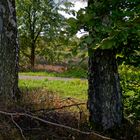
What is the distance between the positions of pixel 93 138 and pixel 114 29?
2284mm

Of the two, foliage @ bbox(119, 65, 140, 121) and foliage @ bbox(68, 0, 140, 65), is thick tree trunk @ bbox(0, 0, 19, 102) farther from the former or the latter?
foliage @ bbox(68, 0, 140, 65)

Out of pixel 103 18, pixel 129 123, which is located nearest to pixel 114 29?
pixel 103 18

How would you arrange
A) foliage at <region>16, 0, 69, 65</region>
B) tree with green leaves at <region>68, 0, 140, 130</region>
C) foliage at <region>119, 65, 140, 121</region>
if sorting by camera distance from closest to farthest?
tree with green leaves at <region>68, 0, 140, 130</region> < foliage at <region>119, 65, 140, 121</region> < foliage at <region>16, 0, 69, 65</region>

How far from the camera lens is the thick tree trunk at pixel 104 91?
27.2 feet

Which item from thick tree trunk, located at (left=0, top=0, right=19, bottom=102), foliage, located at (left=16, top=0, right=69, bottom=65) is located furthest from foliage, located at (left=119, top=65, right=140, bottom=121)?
foliage, located at (left=16, top=0, right=69, bottom=65)

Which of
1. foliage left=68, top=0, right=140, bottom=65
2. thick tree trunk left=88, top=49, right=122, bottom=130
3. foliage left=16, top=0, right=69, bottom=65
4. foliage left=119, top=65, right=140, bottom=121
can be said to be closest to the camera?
foliage left=68, top=0, right=140, bottom=65

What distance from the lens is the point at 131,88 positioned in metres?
9.42

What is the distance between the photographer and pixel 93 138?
25.7 ft

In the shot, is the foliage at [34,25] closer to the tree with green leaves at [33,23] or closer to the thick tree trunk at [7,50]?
the tree with green leaves at [33,23]

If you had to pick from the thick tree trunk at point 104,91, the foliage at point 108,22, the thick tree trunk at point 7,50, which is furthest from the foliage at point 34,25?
the foliage at point 108,22

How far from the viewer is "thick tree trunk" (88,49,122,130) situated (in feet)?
27.2

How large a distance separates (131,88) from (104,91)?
1204 mm

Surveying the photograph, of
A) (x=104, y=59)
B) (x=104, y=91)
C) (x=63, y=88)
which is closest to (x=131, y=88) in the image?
(x=104, y=91)

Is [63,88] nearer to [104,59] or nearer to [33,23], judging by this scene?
[104,59]
